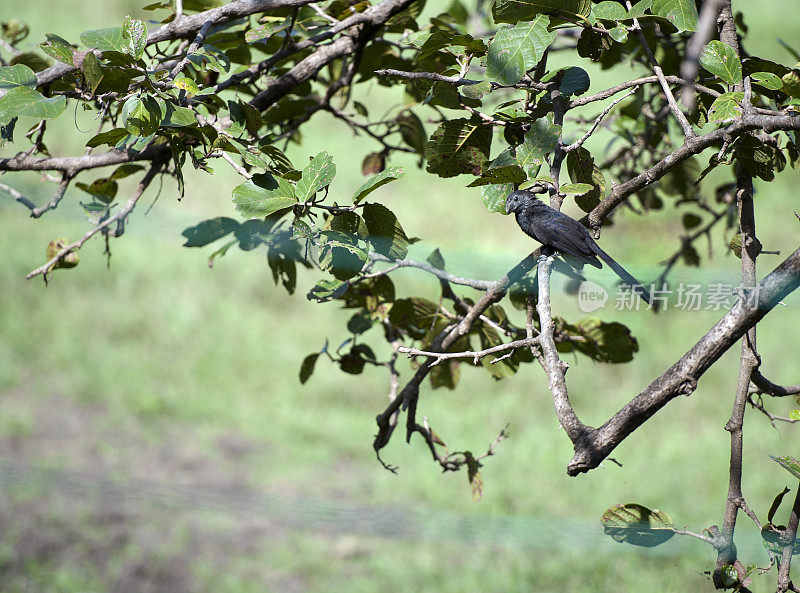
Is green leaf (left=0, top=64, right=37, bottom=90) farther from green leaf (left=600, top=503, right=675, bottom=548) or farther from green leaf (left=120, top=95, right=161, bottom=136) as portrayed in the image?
green leaf (left=600, top=503, right=675, bottom=548)

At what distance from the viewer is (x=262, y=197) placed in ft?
2.79

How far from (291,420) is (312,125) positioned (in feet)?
6.62

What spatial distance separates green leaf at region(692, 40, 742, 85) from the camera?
2.93 ft

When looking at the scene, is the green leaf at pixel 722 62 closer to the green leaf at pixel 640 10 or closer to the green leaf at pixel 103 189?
the green leaf at pixel 640 10

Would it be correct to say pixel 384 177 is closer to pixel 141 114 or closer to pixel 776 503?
pixel 141 114

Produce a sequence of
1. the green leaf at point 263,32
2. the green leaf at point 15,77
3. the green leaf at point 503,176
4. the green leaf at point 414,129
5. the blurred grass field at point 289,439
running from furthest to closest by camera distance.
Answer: the blurred grass field at point 289,439
the green leaf at point 414,129
the green leaf at point 263,32
the green leaf at point 15,77
the green leaf at point 503,176

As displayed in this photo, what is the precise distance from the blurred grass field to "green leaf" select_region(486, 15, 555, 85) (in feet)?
1.97

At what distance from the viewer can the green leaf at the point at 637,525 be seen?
35.4 inches

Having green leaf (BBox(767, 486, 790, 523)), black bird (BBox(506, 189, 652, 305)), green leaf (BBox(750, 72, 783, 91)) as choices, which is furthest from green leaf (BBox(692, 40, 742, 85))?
green leaf (BBox(767, 486, 790, 523))

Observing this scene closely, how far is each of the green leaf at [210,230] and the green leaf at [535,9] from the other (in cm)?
48

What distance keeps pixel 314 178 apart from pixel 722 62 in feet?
1.61

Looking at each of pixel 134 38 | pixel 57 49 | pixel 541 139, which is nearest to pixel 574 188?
pixel 541 139

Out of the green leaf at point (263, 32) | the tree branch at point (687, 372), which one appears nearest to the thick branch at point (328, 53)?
the green leaf at point (263, 32)

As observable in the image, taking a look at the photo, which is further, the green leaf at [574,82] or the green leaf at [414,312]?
the green leaf at [414,312]
